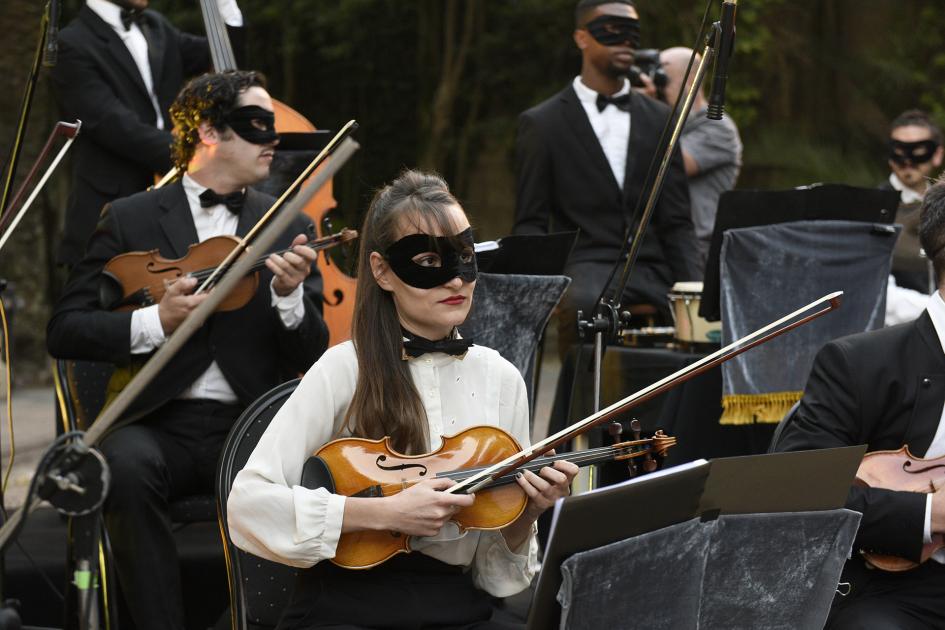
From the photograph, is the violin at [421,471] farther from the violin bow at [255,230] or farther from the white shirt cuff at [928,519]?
the violin bow at [255,230]

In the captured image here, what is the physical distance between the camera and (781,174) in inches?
393

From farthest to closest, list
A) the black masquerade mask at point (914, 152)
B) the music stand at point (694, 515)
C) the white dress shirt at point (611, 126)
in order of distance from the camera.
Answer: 1. the black masquerade mask at point (914, 152)
2. the white dress shirt at point (611, 126)
3. the music stand at point (694, 515)

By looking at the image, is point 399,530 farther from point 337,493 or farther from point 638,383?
point 638,383

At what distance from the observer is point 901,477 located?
2.62 meters

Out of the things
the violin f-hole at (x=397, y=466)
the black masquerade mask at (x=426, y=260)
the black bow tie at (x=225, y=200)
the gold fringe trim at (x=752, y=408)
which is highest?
the black masquerade mask at (x=426, y=260)

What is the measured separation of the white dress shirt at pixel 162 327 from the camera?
354 cm

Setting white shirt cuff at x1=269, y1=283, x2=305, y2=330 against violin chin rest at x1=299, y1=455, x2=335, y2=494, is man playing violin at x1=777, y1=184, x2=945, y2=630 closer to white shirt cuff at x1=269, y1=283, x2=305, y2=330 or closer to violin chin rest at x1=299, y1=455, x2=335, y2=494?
violin chin rest at x1=299, y1=455, x2=335, y2=494

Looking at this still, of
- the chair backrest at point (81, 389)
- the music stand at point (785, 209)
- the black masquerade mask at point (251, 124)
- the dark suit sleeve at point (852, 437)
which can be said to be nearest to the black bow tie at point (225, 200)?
the black masquerade mask at point (251, 124)

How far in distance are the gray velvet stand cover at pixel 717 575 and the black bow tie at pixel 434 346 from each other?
650mm

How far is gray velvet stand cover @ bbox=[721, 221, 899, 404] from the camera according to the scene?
401 centimetres

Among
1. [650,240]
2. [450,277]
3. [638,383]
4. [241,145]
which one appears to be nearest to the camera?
[450,277]

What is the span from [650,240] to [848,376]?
6.99 ft

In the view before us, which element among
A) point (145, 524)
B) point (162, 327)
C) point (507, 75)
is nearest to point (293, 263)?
point (162, 327)

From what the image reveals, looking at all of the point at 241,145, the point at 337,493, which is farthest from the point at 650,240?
the point at 337,493
